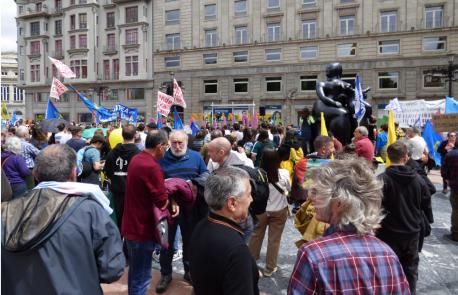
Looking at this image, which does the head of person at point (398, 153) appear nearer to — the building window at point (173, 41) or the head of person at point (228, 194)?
the head of person at point (228, 194)

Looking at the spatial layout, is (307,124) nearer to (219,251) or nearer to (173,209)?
(173,209)

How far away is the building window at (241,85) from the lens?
124ft

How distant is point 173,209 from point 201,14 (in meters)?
37.6

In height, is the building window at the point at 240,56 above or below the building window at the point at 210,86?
above

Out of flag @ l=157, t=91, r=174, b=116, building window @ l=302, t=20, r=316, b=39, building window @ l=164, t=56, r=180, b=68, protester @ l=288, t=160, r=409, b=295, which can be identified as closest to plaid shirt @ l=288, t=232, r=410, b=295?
protester @ l=288, t=160, r=409, b=295

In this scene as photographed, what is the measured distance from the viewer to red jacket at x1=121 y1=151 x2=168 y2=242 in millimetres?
3768

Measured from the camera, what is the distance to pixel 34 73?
4994 centimetres

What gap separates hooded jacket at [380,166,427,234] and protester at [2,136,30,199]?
452 centimetres

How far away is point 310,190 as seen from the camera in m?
2.05

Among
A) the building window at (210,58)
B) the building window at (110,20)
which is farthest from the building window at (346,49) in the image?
the building window at (110,20)

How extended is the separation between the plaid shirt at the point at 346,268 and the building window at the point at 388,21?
115 feet

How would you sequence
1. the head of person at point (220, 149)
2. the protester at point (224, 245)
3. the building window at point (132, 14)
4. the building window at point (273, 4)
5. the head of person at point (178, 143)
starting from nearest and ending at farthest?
1. the protester at point (224, 245)
2. the head of person at point (220, 149)
3. the head of person at point (178, 143)
4. the building window at point (273, 4)
5. the building window at point (132, 14)

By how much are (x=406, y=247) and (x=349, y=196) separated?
2340mm

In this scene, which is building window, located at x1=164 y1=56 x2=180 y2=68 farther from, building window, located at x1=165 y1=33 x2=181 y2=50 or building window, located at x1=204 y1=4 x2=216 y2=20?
building window, located at x1=204 y1=4 x2=216 y2=20
